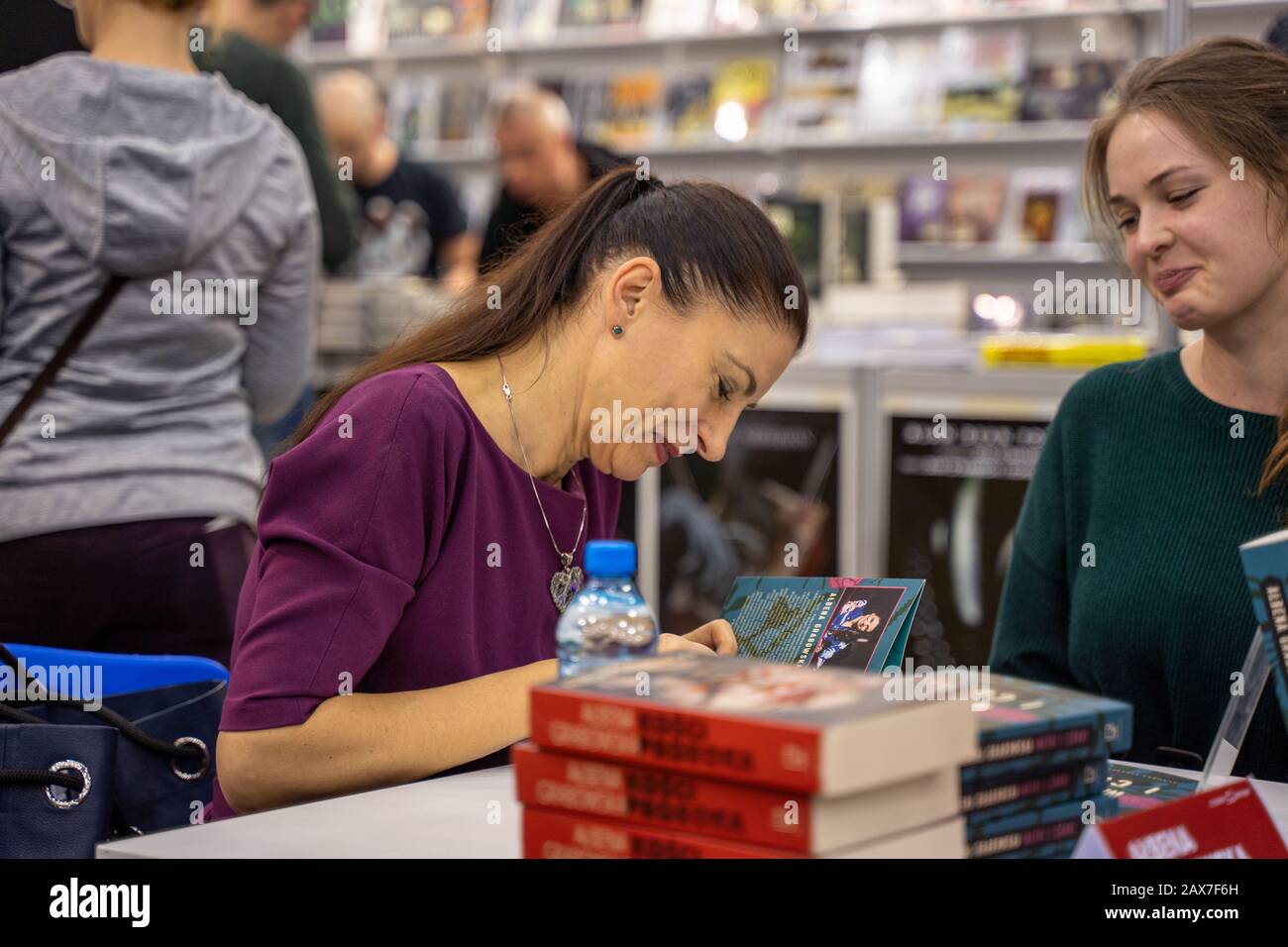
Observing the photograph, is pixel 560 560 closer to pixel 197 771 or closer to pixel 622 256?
pixel 622 256

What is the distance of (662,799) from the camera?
90 cm

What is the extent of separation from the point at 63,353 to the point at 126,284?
0.39ft

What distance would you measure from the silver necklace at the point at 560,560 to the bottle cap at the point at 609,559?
42 cm

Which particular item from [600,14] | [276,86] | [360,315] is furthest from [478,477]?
[600,14]

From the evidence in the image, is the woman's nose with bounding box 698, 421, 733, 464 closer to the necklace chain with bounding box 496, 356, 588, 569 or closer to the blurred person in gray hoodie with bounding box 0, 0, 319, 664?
the necklace chain with bounding box 496, 356, 588, 569

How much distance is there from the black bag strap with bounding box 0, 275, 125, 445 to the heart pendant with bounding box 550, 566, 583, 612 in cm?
74

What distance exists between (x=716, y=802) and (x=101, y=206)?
1340mm

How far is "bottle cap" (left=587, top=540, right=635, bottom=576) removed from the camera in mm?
1124

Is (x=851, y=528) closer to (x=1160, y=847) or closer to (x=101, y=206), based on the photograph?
(x=101, y=206)

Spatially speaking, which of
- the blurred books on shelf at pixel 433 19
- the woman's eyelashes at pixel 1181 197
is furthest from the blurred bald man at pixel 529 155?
the woman's eyelashes at pixel 1181 197

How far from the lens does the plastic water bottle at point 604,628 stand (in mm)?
1263

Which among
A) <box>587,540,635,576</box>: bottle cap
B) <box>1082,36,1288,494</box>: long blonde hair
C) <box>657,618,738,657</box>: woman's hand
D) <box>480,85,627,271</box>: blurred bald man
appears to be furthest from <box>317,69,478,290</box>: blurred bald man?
<box>587,540,635,576</box>: bottle cap
